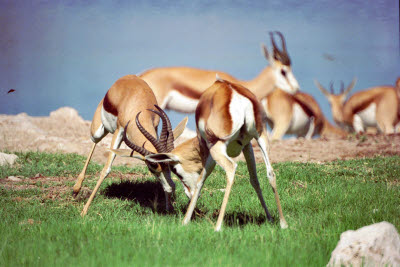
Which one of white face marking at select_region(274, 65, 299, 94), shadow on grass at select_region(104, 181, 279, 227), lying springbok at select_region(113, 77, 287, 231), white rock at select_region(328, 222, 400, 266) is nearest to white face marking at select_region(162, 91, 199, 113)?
white face marking at select_region(274, 65, 299, 94)

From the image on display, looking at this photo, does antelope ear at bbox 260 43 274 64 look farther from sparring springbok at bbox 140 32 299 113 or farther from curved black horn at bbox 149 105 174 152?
curved black horn at bbox 149 105 174 152

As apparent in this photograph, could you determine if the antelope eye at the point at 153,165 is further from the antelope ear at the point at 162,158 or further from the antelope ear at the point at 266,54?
the antelope ear at the point at 266,54

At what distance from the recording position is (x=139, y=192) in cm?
671

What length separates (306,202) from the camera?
569 centimetres

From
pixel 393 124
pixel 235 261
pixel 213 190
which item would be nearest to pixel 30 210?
pixel 213 190

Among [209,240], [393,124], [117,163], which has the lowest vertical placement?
[393,124]

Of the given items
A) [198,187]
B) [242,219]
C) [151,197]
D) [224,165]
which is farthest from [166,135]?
[151,197]

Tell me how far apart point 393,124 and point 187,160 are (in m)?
13.5

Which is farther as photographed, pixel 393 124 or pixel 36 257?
pixel 393 124

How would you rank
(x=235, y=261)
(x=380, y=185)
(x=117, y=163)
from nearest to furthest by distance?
(x=235, y=261)
(x=380, y=185)
(x=117, y=163)

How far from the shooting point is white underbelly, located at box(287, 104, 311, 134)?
16016 mm

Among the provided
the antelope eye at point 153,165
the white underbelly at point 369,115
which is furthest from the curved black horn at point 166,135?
the white underbelly at point 369,115

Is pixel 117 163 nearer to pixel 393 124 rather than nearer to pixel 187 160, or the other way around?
pixel 187 160

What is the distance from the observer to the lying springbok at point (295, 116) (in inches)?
610
